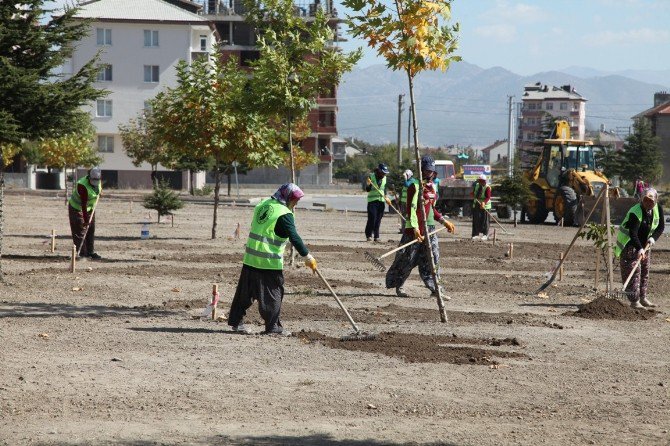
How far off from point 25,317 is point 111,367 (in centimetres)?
344

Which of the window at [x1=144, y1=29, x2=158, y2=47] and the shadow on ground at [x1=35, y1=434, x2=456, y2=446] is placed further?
the window at [x1=144, y1=29, x2=158, y2=47]

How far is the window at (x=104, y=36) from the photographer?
271 feet

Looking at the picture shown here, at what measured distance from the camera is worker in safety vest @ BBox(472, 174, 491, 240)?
30.7 meters

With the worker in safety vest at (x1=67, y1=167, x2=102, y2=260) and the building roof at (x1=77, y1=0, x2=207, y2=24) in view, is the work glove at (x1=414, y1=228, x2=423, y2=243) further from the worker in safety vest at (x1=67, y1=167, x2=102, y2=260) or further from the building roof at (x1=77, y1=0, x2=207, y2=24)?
the building roof at (x1=77, y1=0, x2=207, y2=24)

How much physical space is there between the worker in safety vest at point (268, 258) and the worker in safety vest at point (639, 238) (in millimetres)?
5489

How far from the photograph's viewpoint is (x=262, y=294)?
12.8 meters

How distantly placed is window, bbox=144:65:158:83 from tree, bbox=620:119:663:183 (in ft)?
106

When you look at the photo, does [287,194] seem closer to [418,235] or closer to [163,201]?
[418,235]

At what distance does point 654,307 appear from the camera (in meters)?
Result: 16.8

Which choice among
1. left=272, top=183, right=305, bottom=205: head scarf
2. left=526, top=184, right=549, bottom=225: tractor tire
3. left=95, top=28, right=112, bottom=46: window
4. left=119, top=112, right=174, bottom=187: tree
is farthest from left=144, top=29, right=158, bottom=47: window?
left=272, top=183, right=305, bottom=205: head scarf

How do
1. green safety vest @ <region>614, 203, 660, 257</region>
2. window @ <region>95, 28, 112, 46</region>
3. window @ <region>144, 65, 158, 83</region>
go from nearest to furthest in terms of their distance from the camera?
green safety vest @ <region>614, 203, 660, 257</region>, window @ <region>95, 28, 112, 46</region>, window @ <region>144, 65, 158, 83</region>

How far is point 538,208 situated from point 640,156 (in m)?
39.1

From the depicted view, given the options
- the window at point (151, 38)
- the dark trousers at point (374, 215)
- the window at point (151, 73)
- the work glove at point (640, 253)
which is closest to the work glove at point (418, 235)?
the work glove at point (640, 253)

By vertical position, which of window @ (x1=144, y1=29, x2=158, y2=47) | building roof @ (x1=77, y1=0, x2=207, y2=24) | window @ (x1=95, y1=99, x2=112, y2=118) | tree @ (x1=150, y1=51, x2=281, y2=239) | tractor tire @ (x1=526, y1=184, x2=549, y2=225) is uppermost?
building roof @ (x1=77, y1=0, x2=207, y2=24)
